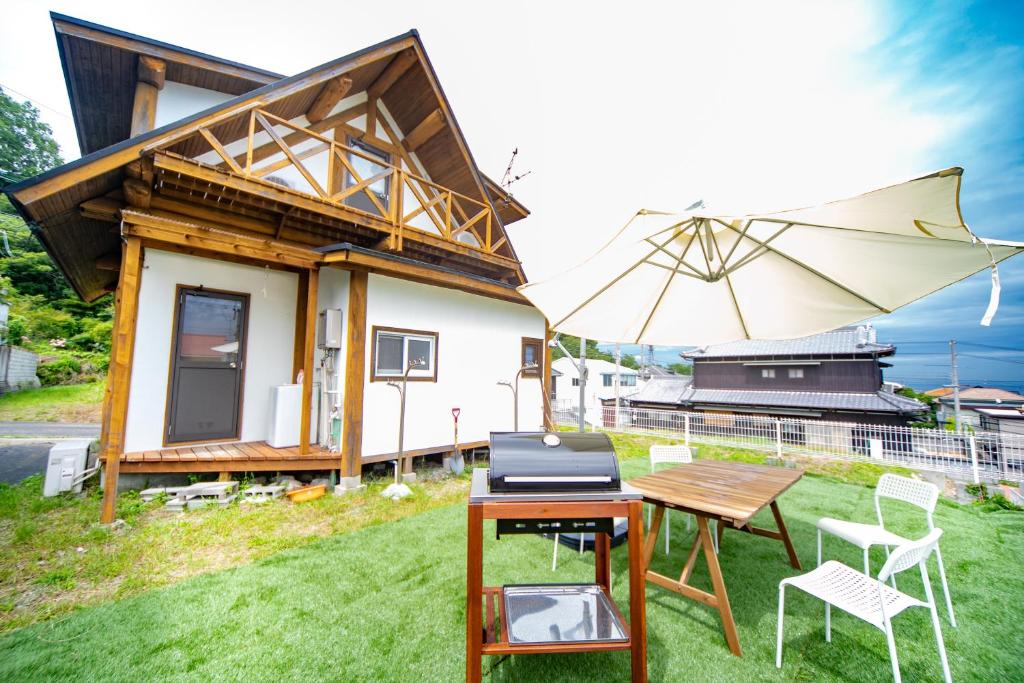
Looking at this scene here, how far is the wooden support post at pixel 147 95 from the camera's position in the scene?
4754 millimetres

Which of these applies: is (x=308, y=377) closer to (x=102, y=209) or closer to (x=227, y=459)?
(x=227, y=459)

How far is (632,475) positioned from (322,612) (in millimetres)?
4581

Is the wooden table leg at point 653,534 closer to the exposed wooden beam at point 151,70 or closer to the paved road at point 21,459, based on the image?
the exposed wooden beam at point 151,70

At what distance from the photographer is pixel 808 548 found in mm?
3389

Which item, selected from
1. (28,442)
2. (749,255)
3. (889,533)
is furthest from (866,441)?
(28,442)

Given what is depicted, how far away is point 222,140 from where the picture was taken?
5328 millimetres

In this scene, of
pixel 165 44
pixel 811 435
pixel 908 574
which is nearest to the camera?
pixel 908 574

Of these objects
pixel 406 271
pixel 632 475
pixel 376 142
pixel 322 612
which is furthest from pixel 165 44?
pixel 632 475

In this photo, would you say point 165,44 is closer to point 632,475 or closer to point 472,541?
point 472,541

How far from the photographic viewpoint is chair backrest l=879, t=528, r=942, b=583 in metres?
1.67

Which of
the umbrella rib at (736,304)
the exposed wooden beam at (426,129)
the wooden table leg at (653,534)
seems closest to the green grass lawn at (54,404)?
the exposed wooden beam at (426,129)

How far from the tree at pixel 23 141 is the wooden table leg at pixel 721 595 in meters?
34.3

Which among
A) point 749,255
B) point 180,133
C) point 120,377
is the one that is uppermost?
point 180,133

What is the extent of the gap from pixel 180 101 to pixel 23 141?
3057 cm
